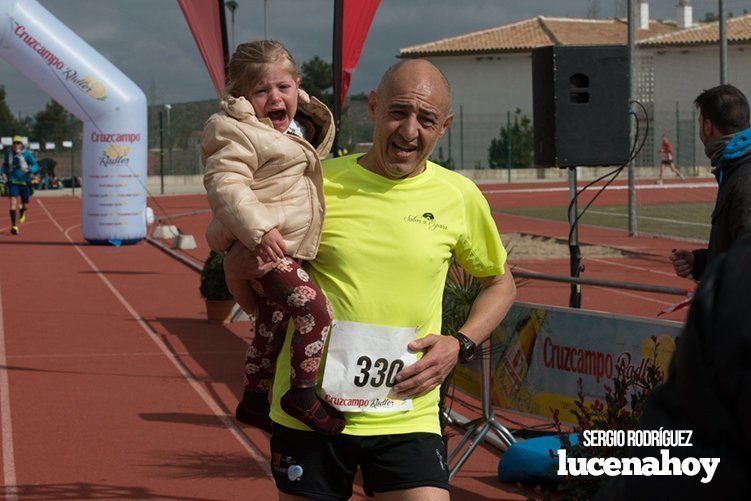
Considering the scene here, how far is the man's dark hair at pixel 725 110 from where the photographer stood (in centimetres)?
554

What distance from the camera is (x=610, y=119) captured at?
942cm

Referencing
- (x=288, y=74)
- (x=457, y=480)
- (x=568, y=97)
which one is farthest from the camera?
(x=568, y=97)

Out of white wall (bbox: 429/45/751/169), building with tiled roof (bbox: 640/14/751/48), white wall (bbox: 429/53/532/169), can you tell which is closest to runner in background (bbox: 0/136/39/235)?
white wall (bbox: 429/45/751/169)

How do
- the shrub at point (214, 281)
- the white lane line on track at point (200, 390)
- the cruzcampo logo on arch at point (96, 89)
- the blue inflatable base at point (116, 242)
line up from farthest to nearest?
the blue inflatable base at point (116, 242) < the cruzcampo logo on arch at point (96, 89) < the shrub at point (214, 281) < the white lane line on track at point (200, 390)

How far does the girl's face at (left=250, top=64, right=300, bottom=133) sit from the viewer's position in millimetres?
3812

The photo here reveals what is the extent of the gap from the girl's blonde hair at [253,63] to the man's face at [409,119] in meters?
0.41

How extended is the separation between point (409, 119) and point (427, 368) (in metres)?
0.73

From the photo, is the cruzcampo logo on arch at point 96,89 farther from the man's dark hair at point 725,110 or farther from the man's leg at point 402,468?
the man's leg at point 402,468

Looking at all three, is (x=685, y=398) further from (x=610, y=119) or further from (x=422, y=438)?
(x=610, y=119)

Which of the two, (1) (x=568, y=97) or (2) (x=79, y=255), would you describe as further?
(2) (x=79, y=255)

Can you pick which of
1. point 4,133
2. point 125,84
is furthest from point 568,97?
point 4,133

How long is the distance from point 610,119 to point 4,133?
58.9m

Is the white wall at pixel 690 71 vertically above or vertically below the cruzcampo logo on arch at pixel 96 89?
above

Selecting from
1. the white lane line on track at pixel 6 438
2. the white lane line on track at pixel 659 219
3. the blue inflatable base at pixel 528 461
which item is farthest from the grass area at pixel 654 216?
the blue inflatable base at pixel 528 461
